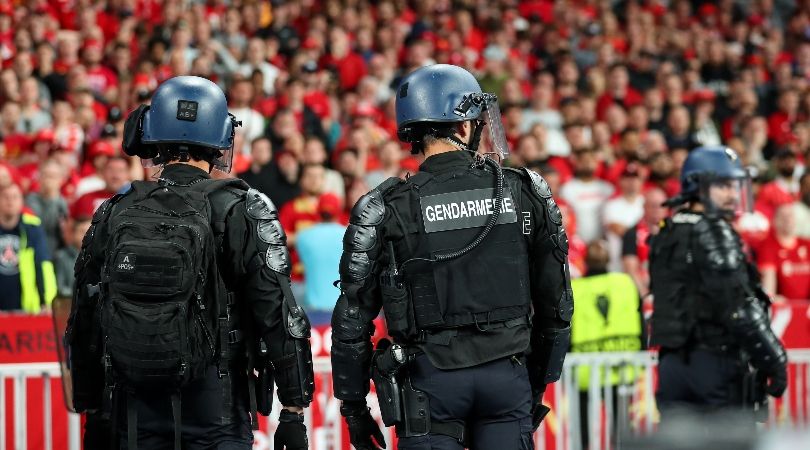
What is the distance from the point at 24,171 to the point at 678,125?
7538 mm

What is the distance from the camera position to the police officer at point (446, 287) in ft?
18.1

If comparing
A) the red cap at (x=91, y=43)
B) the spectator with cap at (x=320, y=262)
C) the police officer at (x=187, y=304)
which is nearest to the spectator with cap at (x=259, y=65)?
the red cap at (x=91, y=43)

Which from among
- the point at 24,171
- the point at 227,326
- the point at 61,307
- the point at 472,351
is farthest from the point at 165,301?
the point at 24,171

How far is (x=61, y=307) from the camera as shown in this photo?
8328 mm

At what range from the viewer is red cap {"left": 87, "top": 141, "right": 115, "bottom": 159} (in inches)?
478

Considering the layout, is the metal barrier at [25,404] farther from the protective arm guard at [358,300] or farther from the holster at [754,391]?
the holster at [754,391]

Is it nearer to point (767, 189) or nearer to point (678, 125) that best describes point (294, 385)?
point (767, 189)

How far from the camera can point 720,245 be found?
307 inches

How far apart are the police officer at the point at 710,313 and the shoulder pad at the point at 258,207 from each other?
10.4 ft

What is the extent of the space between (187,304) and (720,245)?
360cm

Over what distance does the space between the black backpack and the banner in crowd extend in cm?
359

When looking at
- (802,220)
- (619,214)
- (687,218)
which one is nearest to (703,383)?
(687,218)

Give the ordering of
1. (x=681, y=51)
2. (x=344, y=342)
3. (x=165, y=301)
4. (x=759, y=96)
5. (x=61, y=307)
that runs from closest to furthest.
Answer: (x=165, y=301) < (x=344, y=342) < (x=61, y=307) < (x=759, y=96) < (x=681, y=51)

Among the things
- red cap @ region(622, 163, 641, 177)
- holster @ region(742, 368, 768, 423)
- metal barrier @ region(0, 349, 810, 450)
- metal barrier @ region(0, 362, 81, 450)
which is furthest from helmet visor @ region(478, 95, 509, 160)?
red cap @ region(622, 163, 641, 177)
